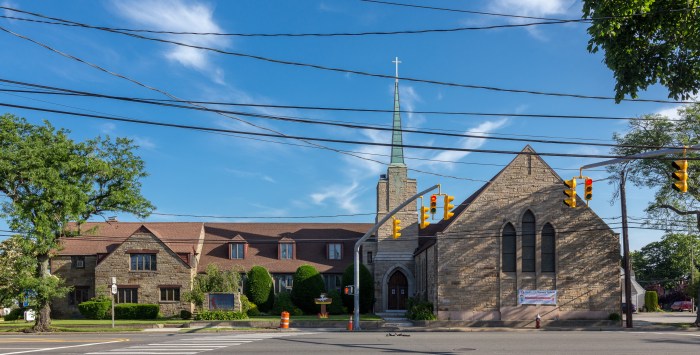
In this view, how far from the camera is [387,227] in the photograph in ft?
184

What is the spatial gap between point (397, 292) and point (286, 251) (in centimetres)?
1050

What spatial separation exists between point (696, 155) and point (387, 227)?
2300 centimetres

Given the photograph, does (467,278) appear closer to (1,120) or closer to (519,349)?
(519,349)

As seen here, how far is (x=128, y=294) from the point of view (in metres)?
54.1

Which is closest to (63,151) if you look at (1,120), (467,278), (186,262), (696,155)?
(1,120)

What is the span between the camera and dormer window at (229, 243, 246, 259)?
195 feet

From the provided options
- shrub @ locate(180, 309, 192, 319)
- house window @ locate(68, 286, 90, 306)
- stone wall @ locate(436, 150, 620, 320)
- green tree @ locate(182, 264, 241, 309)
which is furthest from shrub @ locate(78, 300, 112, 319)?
stone wall @ locate(436, 150, 620, 320)

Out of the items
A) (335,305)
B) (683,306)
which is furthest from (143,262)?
(683,306)

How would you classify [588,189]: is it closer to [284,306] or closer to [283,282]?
[284,306]

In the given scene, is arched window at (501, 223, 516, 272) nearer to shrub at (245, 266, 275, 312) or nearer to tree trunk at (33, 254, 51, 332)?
shrub at (245, 266, 275, 312)

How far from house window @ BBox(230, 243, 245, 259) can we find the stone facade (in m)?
20.9

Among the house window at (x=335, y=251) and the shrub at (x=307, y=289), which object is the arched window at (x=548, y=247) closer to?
the shrub at (x=307, y=289)

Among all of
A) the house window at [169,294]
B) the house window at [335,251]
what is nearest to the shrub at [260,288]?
the house window at [169,294]

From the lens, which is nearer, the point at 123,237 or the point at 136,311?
the point at 136,311
